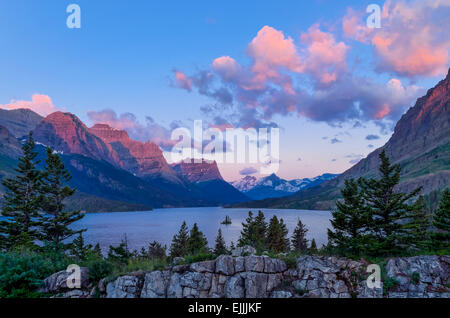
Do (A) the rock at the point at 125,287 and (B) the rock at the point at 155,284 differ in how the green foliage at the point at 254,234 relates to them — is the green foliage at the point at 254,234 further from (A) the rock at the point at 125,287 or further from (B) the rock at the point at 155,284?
(A) the rock at the point at 125,287

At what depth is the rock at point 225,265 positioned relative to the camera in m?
13.0

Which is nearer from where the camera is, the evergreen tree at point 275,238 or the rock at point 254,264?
the rock at point 254,264

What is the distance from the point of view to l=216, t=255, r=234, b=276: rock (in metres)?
13.0

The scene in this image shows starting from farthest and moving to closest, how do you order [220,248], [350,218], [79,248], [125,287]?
[79,248] → [350,218] → [220,248] → [125,287]

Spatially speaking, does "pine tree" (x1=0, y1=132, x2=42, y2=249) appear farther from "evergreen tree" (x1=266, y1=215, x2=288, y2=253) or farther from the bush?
"evergreen tree" (x1=266, y1=215, x2=288, y2=253)

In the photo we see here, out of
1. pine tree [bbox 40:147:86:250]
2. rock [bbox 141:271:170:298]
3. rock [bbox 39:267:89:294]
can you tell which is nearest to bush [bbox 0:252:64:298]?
rock [bbox 39:267:89:294]

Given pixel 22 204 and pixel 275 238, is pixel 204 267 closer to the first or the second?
pixel 22 204

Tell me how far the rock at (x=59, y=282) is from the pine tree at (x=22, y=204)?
2080 centimetres

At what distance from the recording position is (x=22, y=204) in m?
30.5

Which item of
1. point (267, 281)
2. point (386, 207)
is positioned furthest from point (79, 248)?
point (386, 207)

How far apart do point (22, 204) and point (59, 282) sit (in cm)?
2374

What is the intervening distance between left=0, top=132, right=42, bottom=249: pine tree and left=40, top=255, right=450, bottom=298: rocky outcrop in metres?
22.1

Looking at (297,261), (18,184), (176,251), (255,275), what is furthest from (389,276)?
(176,251)

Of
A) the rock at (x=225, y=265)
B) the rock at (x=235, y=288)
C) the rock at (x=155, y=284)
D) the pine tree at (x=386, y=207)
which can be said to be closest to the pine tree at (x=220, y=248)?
→ the rock at (x=225, y=265)
